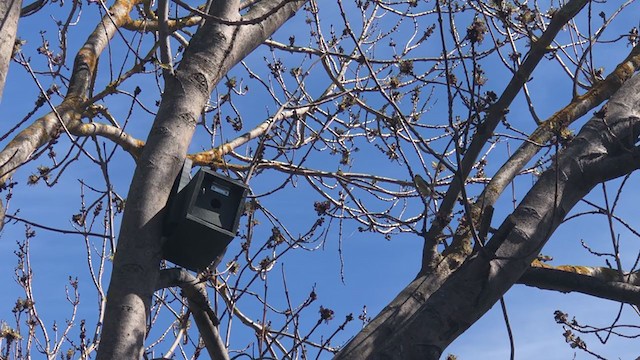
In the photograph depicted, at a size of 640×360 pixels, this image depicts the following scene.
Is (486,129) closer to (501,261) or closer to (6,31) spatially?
(501,261)

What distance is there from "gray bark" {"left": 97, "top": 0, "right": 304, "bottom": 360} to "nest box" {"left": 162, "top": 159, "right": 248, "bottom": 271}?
0.14 ft

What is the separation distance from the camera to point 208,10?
3312mm

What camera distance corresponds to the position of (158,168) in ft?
8.89

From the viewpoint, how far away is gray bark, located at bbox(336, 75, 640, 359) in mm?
2244

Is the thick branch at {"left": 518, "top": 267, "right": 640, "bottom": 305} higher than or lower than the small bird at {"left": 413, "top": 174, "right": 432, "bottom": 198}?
lower

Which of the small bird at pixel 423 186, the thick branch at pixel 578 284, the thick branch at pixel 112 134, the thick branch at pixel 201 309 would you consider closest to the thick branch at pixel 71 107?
the thick branch at pixel 112 134

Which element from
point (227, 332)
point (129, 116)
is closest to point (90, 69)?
point (129, 116)

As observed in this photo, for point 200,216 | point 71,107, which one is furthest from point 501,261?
point 71,107

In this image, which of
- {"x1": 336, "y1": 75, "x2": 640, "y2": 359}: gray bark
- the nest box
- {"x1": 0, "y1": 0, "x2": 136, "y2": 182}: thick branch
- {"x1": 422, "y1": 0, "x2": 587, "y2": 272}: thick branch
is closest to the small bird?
{"x1": 422, "y1": 0, "x2": 587, "y2": 272}: thick branch

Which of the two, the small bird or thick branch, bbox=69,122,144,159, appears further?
thick branch, bbox=69,122,144,159

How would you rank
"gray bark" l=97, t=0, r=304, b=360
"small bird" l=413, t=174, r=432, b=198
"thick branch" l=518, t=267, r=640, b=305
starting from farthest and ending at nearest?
"small bird" l=413, t=174, r=432, b=198
"thick branch" l=518, t=267, r=640, b=305
"gray bark" l=97, t=0, r=304, b=360

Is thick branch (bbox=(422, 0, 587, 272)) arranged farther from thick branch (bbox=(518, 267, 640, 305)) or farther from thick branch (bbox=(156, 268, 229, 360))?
thick branch (bbox=(156, 268, 229, 360))

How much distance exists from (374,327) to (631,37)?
2.24 m

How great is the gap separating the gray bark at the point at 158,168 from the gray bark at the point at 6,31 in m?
0.53
